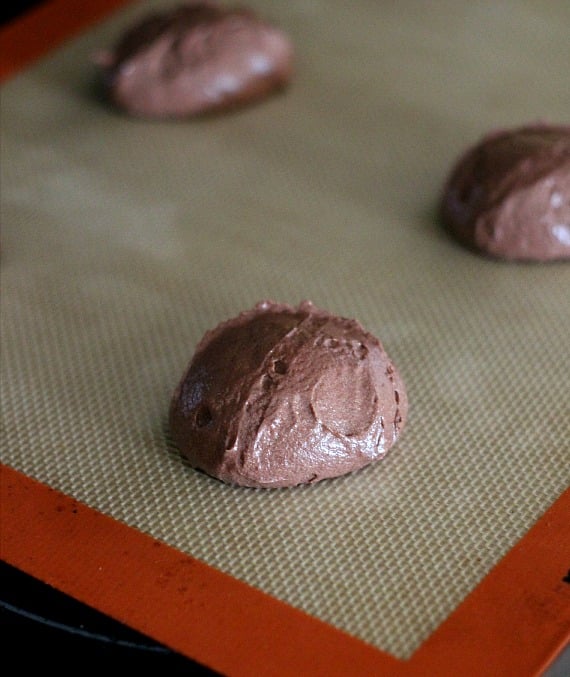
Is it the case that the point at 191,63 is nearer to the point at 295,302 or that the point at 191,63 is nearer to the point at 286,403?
the point at 295,302

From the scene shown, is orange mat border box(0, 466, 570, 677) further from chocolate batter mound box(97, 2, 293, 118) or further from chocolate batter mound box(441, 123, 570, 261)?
chocolate batter mound box(97, 2, 293, 118)

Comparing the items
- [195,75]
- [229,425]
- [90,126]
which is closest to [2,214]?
[90,126]

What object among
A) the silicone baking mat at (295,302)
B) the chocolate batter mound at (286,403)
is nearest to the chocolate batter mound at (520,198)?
the silicone baking mat at (295,302)

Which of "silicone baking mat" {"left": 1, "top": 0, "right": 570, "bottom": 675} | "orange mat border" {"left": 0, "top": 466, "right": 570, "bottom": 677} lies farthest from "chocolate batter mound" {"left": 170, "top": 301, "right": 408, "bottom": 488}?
"orange mat border" {"left": 0, "top": 466, "right": 570, "bottom": 677}

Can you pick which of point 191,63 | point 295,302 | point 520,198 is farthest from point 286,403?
point 191,63

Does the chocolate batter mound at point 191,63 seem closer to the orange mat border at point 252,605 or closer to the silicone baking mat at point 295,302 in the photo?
the silicone baking mat at point 295,302

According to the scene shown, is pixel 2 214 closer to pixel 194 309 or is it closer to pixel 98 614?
pixel 194 309
